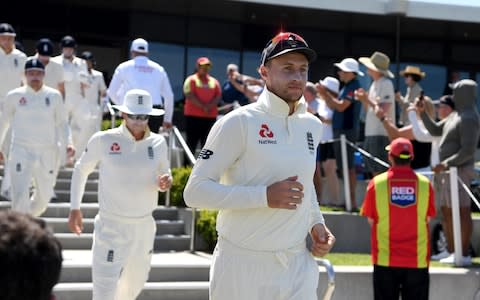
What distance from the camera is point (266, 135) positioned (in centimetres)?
460

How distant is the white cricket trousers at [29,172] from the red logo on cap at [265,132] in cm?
597

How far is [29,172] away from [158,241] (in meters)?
2.09

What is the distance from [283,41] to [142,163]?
3148 mm

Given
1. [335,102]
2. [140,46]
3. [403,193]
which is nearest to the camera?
[403,193]

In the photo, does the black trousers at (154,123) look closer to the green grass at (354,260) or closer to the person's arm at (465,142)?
the green grass at (354,260)

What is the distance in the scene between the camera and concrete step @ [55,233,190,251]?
11.1m

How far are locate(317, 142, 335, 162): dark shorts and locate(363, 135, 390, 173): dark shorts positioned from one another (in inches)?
20.5

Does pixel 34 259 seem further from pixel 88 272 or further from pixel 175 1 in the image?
pixel 175 1

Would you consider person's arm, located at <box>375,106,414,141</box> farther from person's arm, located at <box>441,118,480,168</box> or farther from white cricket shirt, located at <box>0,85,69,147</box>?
white cricket shirt, located at <box>0,85,69,147</box>

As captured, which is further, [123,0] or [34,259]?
[123,0]

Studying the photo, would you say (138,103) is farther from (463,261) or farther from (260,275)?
(463,261)

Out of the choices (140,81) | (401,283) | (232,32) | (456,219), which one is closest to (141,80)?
(140,81)

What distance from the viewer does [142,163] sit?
298 inches

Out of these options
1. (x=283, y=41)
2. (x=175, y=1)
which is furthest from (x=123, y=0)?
(x=283, y=41)
